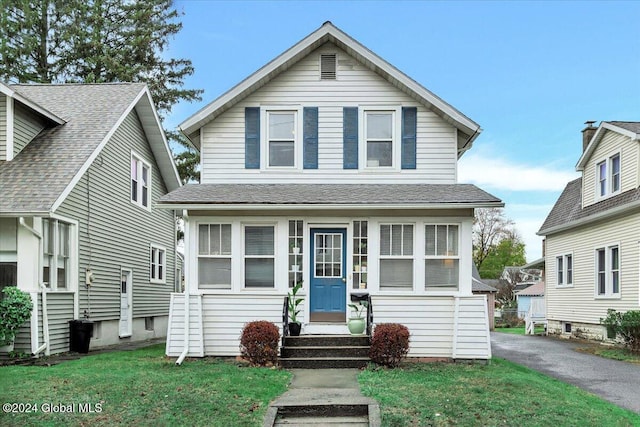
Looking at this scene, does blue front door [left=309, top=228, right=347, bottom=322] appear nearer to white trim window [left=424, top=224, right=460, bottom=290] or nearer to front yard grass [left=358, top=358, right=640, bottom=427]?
white trim window [left=424, top=224, right=460, bottom=290]

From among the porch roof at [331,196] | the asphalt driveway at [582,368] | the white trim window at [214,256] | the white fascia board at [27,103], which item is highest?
the white fascia board at [27,103]

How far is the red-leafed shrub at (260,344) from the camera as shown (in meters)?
11.7

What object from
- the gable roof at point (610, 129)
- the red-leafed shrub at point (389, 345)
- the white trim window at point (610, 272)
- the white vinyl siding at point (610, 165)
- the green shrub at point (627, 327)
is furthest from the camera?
the white trim window at point (610, 272)

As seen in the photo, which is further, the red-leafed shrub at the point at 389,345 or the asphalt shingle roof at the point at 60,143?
the asphalt shingle roof at the point at 60,143

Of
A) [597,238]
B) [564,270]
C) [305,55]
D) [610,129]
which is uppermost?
[305,55]

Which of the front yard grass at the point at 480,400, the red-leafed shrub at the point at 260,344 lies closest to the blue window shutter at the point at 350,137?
the red-leafed shrub at the point at 260,344

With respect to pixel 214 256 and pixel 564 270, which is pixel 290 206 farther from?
pixel 564 270

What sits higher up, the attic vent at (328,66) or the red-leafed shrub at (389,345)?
the attic vent at (328,66)

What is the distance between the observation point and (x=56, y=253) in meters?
14.3

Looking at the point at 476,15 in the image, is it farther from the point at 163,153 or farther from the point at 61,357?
the point at 61,357

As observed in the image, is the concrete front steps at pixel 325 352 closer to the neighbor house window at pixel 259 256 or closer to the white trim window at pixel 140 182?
the neighbor house window at pixel 259 256

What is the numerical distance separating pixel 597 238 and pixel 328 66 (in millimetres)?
11302

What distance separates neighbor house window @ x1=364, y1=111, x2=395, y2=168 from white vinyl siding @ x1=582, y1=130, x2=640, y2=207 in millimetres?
8022

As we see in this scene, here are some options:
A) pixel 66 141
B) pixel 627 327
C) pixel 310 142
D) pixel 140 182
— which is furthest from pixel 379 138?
pixel 140 182
